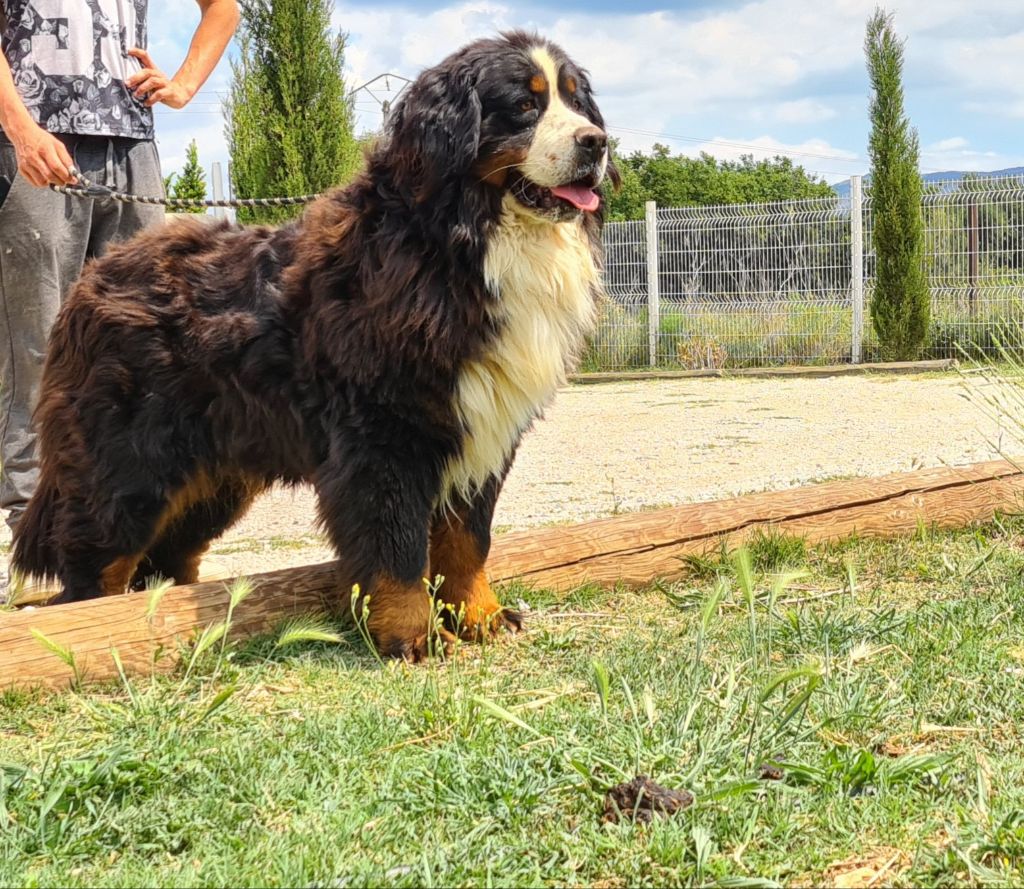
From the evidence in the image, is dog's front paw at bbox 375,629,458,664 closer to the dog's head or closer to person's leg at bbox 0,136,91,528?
the dog's head

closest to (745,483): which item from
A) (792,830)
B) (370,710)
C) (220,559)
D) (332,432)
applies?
(220,559)

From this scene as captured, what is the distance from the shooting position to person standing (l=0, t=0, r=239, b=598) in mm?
4277

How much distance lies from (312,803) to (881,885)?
1096 mm

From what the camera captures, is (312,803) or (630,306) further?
(630,306)

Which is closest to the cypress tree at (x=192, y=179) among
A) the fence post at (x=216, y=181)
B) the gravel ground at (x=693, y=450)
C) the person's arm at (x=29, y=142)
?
the fence post at (x=216, y=181)

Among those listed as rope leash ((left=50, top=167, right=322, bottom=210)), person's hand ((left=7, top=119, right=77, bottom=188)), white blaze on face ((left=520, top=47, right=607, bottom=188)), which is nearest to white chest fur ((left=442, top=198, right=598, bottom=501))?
white blaze on face ((left=520, top=47, right=607, bottom=188))

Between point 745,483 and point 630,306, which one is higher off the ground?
A: point 630,306

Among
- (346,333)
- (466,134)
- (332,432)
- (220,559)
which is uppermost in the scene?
(466,134)

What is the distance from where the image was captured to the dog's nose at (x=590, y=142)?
349 cm

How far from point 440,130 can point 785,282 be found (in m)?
15.2

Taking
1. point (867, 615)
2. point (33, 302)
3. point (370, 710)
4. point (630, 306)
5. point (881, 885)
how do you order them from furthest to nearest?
1. point (630, 306)
2. point (33, 302)
3. point (867, 615)
4. point (370, 710)
5. point (881, 885)

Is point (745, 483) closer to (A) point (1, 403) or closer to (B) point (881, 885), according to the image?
(A) point (1, 403)

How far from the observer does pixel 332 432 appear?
3.65 meters

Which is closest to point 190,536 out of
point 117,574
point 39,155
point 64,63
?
point 117,574
